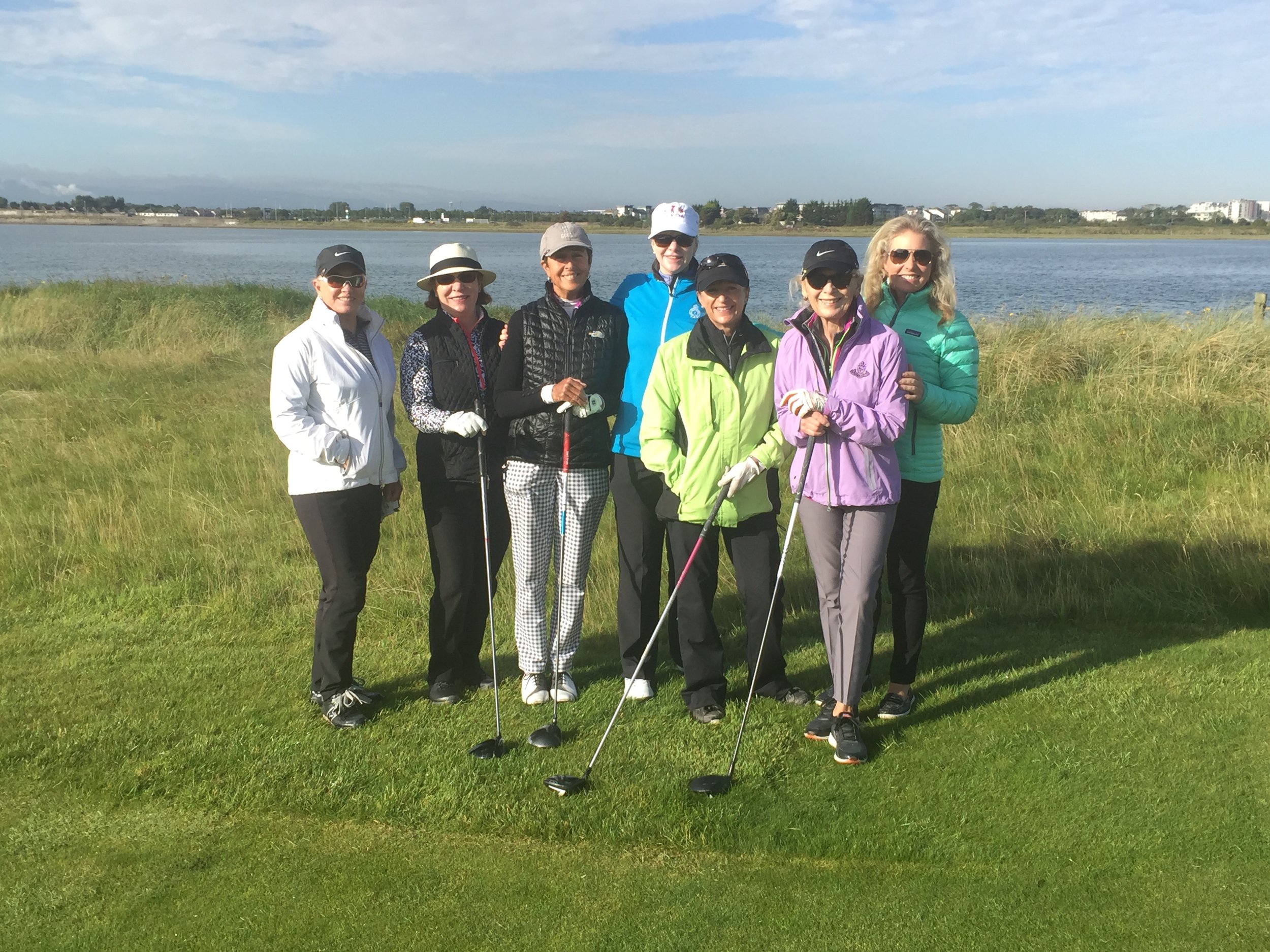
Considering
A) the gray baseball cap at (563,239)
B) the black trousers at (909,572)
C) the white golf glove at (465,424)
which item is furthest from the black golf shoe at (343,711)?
the black trousers at (909,572)

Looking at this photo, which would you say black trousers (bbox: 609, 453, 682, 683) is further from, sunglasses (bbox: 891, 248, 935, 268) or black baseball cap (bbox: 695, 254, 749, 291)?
sunglasses (bbox: 891, 248, 935, 268)

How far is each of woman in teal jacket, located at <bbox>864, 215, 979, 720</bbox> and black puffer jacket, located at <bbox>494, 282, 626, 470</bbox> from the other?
1.21 metres

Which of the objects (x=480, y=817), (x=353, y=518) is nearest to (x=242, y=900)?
(x=480, y=817)

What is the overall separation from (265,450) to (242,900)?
789 cm

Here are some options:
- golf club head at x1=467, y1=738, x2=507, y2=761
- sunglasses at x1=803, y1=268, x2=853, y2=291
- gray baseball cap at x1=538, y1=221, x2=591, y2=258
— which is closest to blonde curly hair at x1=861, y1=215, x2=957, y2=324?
sunglasses at x1=803, y1=268, x2=853, y2=291

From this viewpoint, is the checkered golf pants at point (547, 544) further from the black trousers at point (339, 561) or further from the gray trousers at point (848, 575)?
the gray trousers at point (848, 575)

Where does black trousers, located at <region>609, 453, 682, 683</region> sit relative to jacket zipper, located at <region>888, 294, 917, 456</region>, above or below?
below

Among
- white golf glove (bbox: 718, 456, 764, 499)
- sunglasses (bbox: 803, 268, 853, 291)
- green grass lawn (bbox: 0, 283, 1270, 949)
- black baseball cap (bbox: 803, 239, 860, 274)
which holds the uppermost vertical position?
black baseball cap (bbox: 803, 239, 860, 274)

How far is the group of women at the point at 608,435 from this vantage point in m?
4.37

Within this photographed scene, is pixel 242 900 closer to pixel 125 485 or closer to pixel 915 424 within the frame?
pixel 915 424

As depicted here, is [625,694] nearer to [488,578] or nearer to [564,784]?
[564,784]

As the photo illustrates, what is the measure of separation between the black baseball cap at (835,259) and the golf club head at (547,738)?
91.1 inches

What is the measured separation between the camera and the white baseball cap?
4.77m

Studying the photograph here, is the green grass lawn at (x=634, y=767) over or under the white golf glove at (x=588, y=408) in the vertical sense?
under
